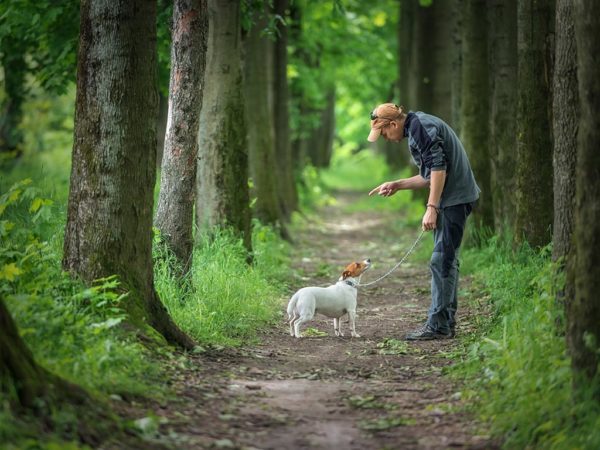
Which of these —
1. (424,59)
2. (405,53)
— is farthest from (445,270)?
(405,53)

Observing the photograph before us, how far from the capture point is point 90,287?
274 inches

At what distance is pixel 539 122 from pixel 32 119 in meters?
17.5

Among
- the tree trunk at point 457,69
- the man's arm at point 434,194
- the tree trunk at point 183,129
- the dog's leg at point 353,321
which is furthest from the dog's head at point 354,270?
the tree trunk at point 457,69

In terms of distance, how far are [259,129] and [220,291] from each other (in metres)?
7.38

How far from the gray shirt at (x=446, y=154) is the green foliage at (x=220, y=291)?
2.37 meters

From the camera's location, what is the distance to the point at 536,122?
34.1 feet

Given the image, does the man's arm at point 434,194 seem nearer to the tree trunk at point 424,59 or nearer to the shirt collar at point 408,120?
the shirt collar at point 408,120

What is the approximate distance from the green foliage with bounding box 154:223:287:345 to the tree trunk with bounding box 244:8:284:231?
3860 mm

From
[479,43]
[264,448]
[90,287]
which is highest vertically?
[479,43]

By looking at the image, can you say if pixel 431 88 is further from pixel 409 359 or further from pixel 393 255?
pixel 409 359

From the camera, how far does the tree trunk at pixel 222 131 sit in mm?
12383

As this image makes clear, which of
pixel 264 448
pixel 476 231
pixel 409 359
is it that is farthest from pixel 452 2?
pixel 264 448

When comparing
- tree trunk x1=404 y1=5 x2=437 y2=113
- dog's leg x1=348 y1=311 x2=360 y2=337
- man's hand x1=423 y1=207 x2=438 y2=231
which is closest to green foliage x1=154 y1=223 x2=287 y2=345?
dog's leg x1=348 y1=311 x2=360 y2=337

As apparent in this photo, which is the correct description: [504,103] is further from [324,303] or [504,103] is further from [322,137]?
[322,137]
